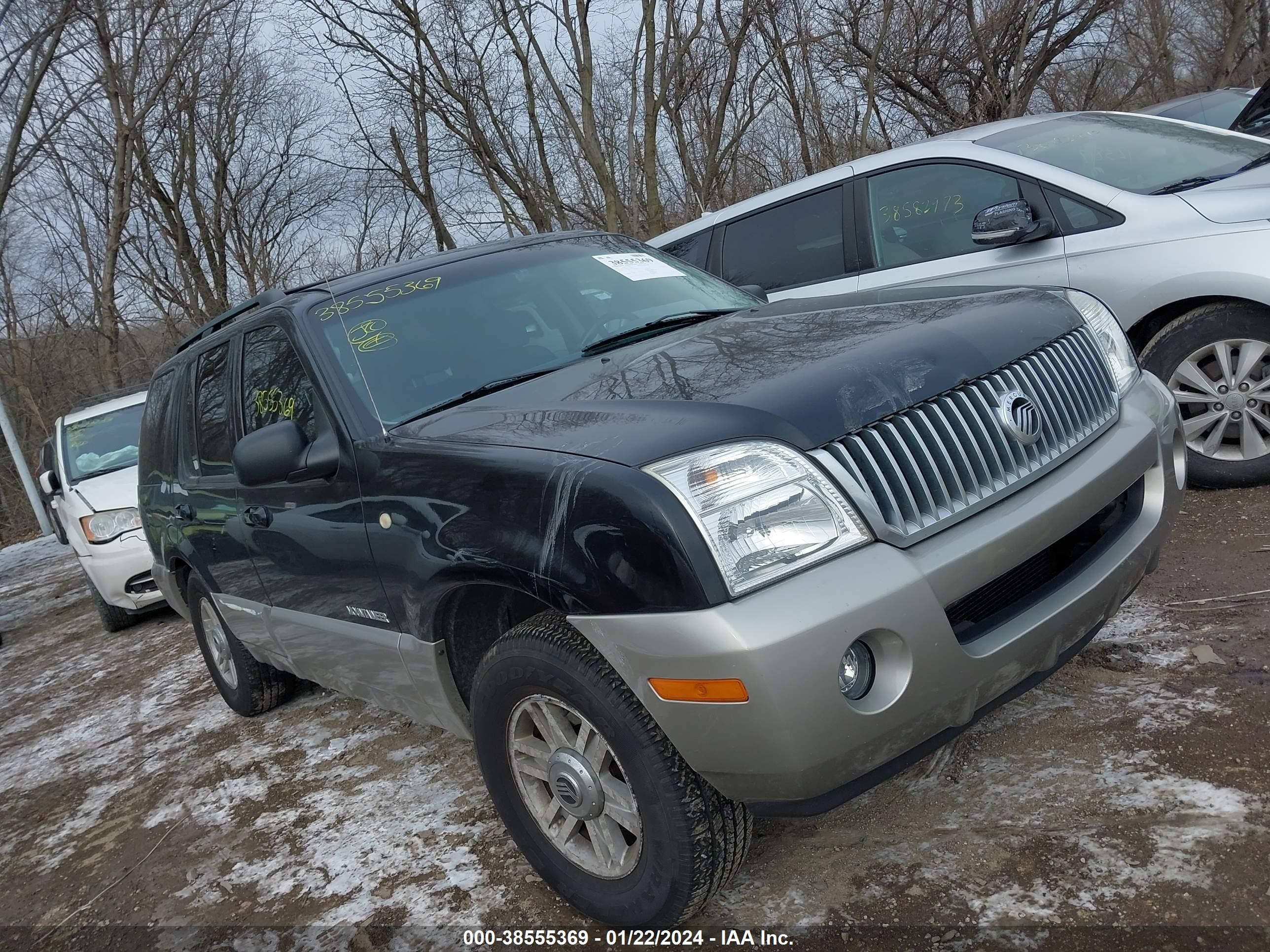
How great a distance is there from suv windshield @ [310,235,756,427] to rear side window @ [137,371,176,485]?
1.80 metres

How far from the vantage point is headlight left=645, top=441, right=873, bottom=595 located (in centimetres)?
207

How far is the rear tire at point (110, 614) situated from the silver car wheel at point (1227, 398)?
7.20m

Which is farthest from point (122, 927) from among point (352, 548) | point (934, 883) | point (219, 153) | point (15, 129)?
point (219, 153)

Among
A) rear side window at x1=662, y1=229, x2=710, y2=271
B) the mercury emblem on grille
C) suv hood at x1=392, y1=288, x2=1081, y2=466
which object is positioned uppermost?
rear side window at x1=662, y1=229, x2=710, y2=271

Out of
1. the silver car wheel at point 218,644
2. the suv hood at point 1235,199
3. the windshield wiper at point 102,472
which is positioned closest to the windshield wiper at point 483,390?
the silver car wheel at point 218,644

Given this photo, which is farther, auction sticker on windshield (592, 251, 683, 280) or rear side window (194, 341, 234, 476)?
rear side window (194, 341, 234, 476)

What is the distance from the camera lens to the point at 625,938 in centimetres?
253

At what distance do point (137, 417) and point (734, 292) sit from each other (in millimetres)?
7008

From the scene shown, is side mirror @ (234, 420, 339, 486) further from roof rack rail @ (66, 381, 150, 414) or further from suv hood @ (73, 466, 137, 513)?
roof rack rail @ (66, 381, 150, 414)

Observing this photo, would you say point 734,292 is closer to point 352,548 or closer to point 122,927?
point 352,548

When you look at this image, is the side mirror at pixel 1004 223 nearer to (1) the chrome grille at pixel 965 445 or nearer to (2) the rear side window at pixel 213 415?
(1) the chrome grille at pixel 965 445

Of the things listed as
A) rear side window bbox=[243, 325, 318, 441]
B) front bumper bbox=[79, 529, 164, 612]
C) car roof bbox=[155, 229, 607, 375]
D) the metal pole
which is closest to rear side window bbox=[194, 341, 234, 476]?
car roof bbox=[155, 229, 607, 375]

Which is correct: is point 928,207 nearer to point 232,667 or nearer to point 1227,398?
point 1227,398

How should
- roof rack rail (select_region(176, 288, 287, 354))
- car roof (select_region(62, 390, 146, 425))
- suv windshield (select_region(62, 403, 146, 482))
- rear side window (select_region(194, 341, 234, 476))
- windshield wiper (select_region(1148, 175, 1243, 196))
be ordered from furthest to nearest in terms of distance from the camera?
car roof (select_region(62, 390, 146, 425))
suv windshield (select_region(62, 403, 146, 482))
windshield wiper (select_region(1148, 175, 1243, 196))
rear side window (select_region(194, 341, 234, 476))
roof rack rail (select_region(176, 288, 287, 354))
